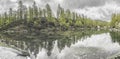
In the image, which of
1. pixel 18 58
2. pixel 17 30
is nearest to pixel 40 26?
pixel 17 30

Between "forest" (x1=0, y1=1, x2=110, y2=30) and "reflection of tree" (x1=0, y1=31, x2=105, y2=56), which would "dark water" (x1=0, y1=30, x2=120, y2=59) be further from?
"forest" (x1=0, y1=1, x2=110, y2=30)

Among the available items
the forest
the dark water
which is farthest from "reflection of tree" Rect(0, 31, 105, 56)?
the forest

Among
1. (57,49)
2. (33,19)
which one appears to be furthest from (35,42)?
(33,19)

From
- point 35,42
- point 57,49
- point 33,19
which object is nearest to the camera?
point 57,49

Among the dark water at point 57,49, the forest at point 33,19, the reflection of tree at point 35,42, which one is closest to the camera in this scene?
the dark water at point 57,49

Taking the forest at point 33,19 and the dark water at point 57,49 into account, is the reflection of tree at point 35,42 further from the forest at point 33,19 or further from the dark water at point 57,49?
the forest at point 33,19

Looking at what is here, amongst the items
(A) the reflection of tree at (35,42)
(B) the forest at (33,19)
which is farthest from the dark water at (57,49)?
(B) the forest at (33,19)

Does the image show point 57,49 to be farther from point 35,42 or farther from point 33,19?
Result: point 33,19

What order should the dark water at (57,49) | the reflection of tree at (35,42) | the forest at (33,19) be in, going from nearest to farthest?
the dark water at (57,49) → the reflection of tree at (35,42) → the forest at (33,19)

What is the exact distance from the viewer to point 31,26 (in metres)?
163

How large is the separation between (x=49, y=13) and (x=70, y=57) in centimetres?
14632

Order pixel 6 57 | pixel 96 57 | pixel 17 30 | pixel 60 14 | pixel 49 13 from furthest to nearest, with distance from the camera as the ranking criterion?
pixel 60 14 < pixel 49 13 < pixel 17 30 < pixel 96 57 < pixel 6 57

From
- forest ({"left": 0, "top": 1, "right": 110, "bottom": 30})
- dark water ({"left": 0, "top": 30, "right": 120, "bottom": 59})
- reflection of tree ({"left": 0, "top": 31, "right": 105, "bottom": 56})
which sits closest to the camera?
dark water ({"left": 0, "top": 30, "right": 120, "bottom": 59})

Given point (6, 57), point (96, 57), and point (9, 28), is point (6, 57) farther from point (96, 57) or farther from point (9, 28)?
point (9, 28)
